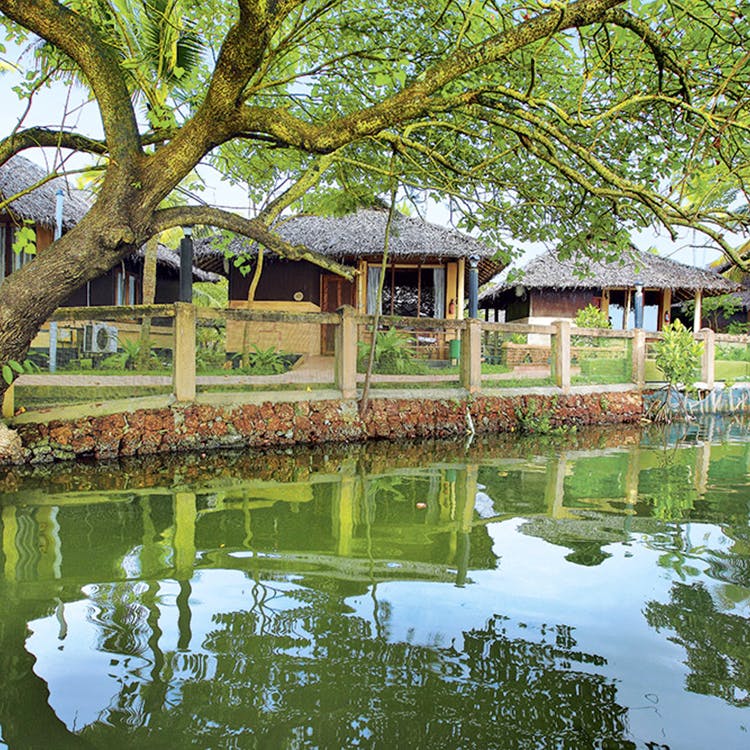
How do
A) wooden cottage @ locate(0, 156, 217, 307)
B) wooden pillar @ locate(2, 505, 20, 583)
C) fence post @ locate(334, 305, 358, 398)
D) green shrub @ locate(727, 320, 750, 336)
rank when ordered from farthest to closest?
1. green shrub @ locate(727, 320, 750, 336)
2. wooden cottage @ locate(0, 156, 217, 307)
3. fence post @ locate(334, 305, 358, 398)
4. wooden pillar @ locate(2, 505, 20, 583)

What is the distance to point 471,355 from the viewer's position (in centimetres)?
961

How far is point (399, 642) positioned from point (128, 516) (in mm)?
2823

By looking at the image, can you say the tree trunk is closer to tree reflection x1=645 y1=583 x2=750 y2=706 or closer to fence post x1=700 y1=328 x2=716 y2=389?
tree reflection x1=645 y1=583 x2=750 y2=706

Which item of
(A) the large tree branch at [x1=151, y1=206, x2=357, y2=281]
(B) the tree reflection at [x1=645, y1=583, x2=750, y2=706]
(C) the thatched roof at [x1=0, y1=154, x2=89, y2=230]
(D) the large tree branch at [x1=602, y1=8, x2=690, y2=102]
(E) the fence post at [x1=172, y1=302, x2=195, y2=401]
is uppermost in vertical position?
(C) the thatched roof at [x1=0, y1=154, x2=89, y2=230]

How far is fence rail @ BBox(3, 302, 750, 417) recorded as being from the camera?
7.13 meters

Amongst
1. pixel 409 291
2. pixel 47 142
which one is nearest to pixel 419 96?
pixel 47 142

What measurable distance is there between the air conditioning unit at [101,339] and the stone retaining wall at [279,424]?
824 mm

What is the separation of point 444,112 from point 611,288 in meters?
17.7

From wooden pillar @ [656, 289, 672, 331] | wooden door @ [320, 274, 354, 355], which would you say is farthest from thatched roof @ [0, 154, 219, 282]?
wooden pillar @ [656, 289, 672, 331]

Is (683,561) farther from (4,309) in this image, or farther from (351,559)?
(4,309)

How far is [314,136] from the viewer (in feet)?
14.0

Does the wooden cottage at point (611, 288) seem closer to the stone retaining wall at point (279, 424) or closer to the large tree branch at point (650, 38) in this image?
the stone retaining wall at point (279, 424)

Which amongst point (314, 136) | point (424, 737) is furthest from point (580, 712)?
point (314, 136)

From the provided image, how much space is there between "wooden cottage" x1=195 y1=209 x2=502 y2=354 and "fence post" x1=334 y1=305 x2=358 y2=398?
18.2ft
